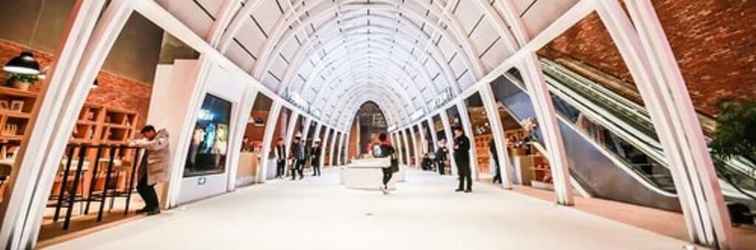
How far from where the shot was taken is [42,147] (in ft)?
9.35

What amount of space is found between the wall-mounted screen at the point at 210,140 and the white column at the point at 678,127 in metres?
7.02

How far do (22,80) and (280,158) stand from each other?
7656mm

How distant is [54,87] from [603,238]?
226 inches

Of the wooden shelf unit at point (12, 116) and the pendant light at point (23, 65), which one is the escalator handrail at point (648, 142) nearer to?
the pendant light at point (23, 65)

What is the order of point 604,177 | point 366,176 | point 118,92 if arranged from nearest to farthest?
point 604,177, point 118,92, point 366,176

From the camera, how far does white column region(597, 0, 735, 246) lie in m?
2.96

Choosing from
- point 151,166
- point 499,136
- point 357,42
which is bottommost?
point 151,166

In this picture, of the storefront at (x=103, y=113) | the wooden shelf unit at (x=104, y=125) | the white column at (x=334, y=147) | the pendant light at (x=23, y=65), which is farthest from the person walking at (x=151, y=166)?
the white column at (x=334, y=147)

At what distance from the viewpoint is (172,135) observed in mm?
5324

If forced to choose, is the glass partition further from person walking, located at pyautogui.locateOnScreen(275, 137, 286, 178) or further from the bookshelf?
the bookshelf

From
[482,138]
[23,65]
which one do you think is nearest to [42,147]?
[23,65]

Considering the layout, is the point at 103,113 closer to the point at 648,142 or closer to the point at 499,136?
the point at 499,136

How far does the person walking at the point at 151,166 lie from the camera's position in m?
4.62

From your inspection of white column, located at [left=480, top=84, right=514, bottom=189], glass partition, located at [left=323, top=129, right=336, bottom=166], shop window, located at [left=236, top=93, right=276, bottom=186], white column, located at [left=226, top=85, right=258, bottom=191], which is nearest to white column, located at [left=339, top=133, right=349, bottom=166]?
glass partition, located at [left=323, top=129, right=336, bottom=166]
